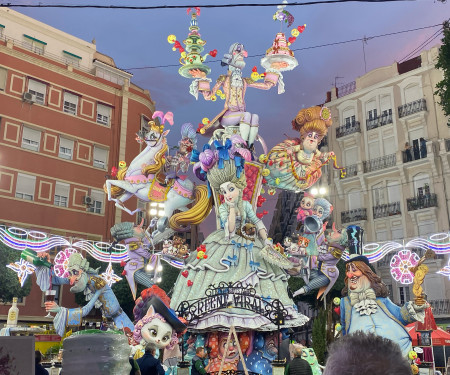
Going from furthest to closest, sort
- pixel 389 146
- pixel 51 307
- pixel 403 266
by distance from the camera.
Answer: pixel 389 146, pixel 403 266, pixel 51 307

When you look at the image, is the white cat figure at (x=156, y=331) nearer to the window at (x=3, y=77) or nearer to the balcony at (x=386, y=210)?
the window at (x=3, y=77)

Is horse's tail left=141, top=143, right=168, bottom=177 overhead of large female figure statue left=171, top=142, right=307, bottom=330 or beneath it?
overhead

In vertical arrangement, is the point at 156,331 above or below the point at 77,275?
below

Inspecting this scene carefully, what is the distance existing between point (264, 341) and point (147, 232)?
4759 mm

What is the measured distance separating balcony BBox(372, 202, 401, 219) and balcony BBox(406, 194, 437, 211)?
82cm

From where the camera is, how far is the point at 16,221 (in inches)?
1026

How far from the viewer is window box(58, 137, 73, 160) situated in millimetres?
29188

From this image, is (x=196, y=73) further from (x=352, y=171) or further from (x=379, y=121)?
(x=379, y=121)

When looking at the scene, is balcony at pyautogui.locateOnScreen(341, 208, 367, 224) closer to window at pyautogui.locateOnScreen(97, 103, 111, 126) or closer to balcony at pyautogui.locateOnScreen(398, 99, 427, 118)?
balcony at pyautogui.locateOnScreen(398, 99, 427, 118)

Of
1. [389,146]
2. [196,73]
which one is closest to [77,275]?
[196,73]

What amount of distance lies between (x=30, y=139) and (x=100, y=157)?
4427 millimetres

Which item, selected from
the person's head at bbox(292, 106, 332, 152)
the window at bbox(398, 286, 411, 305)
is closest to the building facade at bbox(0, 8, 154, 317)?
the window at bbox(398, 286, 411, 305)

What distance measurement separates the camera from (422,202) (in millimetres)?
28906

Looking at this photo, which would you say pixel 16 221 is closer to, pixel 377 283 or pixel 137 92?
pixel 137 92
